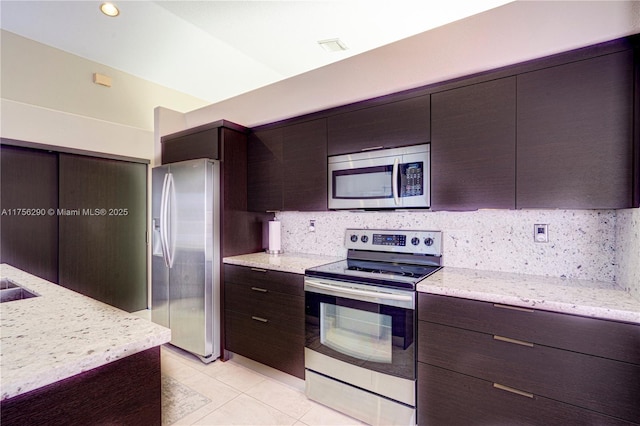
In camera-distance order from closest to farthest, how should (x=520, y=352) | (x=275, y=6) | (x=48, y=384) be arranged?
(x=48, y=384)
(x=520, y=352)
(x=275, y=6)

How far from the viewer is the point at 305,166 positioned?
259 centimetres

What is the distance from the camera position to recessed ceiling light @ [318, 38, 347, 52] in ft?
10.5

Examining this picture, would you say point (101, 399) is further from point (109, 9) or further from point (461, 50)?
point (109, 9)

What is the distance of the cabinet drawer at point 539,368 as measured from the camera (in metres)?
1.25

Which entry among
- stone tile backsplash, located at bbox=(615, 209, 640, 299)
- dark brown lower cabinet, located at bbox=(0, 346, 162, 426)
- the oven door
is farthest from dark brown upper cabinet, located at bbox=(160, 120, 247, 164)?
stone tile backsplash, located at bbox=(615, 209, 640, 299)

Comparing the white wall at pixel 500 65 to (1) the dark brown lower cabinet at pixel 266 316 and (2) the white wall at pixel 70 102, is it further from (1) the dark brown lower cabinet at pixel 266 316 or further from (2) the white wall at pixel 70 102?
(2) the white wall at pixel 70 102

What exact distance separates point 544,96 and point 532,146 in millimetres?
273

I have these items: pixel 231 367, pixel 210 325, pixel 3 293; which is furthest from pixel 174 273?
pixel 3 293

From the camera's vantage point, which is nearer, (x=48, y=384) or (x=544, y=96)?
(x=48, y=384)

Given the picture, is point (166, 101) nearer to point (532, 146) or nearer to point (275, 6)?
point (275, 6)

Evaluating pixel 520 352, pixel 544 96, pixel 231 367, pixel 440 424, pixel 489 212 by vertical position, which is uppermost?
pixel 544 96

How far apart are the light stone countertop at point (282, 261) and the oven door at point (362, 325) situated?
8.5 inches

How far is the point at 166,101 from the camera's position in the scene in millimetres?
4203

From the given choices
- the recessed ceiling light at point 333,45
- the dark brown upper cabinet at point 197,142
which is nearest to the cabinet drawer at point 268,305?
the dark brown upper cabinet at point 197,142
